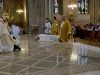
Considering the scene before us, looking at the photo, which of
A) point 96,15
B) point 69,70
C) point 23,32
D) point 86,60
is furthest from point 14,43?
point 23,32

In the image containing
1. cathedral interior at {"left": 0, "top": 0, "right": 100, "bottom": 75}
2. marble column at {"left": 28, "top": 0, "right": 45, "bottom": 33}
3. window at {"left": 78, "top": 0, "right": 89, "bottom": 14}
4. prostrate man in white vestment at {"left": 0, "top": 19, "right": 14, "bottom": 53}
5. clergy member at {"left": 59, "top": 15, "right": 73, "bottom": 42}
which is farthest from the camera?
window at {"left": 78, "top": 0, "right": 89, "bottom": 14}

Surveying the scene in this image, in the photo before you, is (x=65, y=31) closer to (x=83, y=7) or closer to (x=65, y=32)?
(x=65, y=32)

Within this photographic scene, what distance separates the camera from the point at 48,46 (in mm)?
11227

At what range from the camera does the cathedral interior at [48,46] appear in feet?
20.6

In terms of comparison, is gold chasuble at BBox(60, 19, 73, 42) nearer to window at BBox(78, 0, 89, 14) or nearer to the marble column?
the marble column

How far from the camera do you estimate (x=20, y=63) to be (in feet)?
23.0

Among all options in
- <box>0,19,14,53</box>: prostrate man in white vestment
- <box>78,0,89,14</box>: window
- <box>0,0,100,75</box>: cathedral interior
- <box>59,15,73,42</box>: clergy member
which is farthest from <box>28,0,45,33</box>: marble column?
<box>0,19,14,53</box>: prostrate man in white vestment

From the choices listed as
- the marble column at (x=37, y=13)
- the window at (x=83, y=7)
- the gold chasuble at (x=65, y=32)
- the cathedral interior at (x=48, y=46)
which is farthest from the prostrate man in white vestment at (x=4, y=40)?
the window at (x=83, y=7)

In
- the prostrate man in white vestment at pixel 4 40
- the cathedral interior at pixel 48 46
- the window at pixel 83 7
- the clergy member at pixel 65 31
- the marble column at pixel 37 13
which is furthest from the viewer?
the window at pixel 83 7

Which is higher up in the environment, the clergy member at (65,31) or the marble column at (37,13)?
the marble column at (37,13)

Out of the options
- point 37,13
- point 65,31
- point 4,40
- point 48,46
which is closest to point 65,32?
point 65,31

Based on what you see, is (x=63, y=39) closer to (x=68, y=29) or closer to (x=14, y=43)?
(x=68, y=29)

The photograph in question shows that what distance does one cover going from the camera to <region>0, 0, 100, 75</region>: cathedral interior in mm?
6285

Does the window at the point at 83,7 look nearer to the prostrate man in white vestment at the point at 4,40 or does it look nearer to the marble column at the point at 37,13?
the marble column at the point at 37,13
